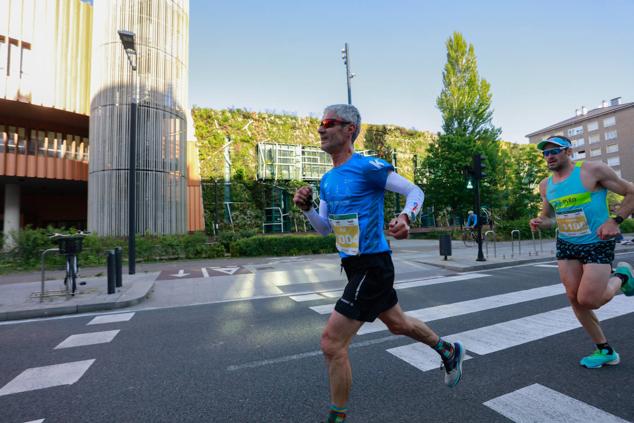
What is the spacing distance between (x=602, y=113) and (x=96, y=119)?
7458 cm

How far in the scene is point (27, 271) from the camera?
37.9 feet

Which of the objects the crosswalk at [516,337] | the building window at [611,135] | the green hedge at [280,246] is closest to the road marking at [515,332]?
the crosswalk at [516,337]

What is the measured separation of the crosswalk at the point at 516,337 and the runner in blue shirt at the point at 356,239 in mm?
540

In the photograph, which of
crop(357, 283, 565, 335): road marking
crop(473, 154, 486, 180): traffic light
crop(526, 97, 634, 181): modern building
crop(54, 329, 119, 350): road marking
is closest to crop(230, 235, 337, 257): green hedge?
crop(473, 154, 486, 180): traffic light

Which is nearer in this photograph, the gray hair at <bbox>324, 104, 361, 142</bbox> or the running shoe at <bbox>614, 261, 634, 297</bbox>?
the gray hair at <bbox>324, 104, 361, 142</bbox>

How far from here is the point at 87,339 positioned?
4.41 metres

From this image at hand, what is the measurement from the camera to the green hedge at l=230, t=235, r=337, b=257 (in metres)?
15.3

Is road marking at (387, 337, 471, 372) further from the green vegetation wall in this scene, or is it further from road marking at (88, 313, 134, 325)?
the green vegetation wall

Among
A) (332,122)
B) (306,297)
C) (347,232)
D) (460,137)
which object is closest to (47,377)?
(347,232)

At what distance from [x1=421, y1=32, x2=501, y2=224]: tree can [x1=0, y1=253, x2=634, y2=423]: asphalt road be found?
2037 centimetres

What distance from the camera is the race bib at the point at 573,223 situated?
302 centimetres

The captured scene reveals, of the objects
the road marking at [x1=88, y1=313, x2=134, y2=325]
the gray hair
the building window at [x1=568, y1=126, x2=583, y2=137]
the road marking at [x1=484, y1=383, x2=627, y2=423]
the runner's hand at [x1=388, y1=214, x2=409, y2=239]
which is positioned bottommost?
the road marking at [x1=88, y1=313, x2=134, y2=325]

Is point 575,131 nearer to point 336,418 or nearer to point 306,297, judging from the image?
point 306,297

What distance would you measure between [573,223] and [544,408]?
1.62 m
